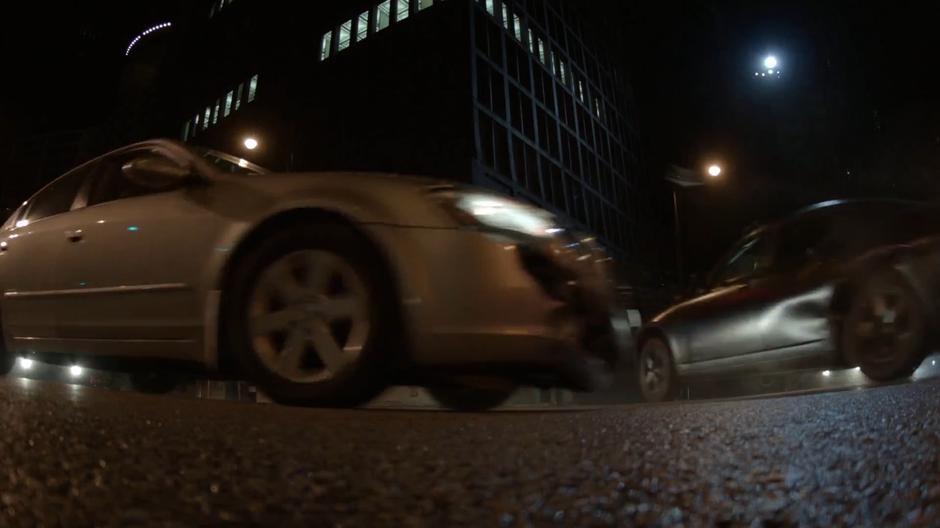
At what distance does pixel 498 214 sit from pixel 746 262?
3.64m

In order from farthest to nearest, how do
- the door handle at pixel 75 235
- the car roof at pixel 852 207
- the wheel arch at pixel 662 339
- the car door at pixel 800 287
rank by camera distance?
1. the wheel arch at pixel 662 339
2. the car roof at pixel 852 207
3. the car door at pixel 800 287
4. the door handle at pixel 75 235

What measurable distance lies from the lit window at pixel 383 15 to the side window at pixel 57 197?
84.9ft

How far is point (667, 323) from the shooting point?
657 centimetres

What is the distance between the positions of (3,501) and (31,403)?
5.82 ft

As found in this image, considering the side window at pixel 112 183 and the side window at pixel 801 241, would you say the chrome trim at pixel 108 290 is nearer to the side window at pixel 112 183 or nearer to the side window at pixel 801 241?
the side window at pixel 112 183

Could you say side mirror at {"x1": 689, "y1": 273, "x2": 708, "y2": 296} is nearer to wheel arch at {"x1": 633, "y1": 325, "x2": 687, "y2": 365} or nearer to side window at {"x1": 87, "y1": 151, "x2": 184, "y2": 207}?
wheel arch at {"x1": 633, "y1": 325, "x2": 687, "y2": 365}

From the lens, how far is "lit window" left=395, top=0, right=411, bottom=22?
91.8 ft

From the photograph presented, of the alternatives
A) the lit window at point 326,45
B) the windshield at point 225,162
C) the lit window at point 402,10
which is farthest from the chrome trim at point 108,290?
the lit window at point 326,45

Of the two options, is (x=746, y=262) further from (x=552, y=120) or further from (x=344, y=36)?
(x=344, y=36)

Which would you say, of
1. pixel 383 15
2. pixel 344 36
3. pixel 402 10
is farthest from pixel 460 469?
pixel 344 36

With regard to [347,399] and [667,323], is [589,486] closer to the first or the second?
[347,399]

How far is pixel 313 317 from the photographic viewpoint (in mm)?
3133

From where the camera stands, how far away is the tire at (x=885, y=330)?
15.4 ft

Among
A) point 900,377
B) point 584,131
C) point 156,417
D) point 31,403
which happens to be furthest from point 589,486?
point 584,131
